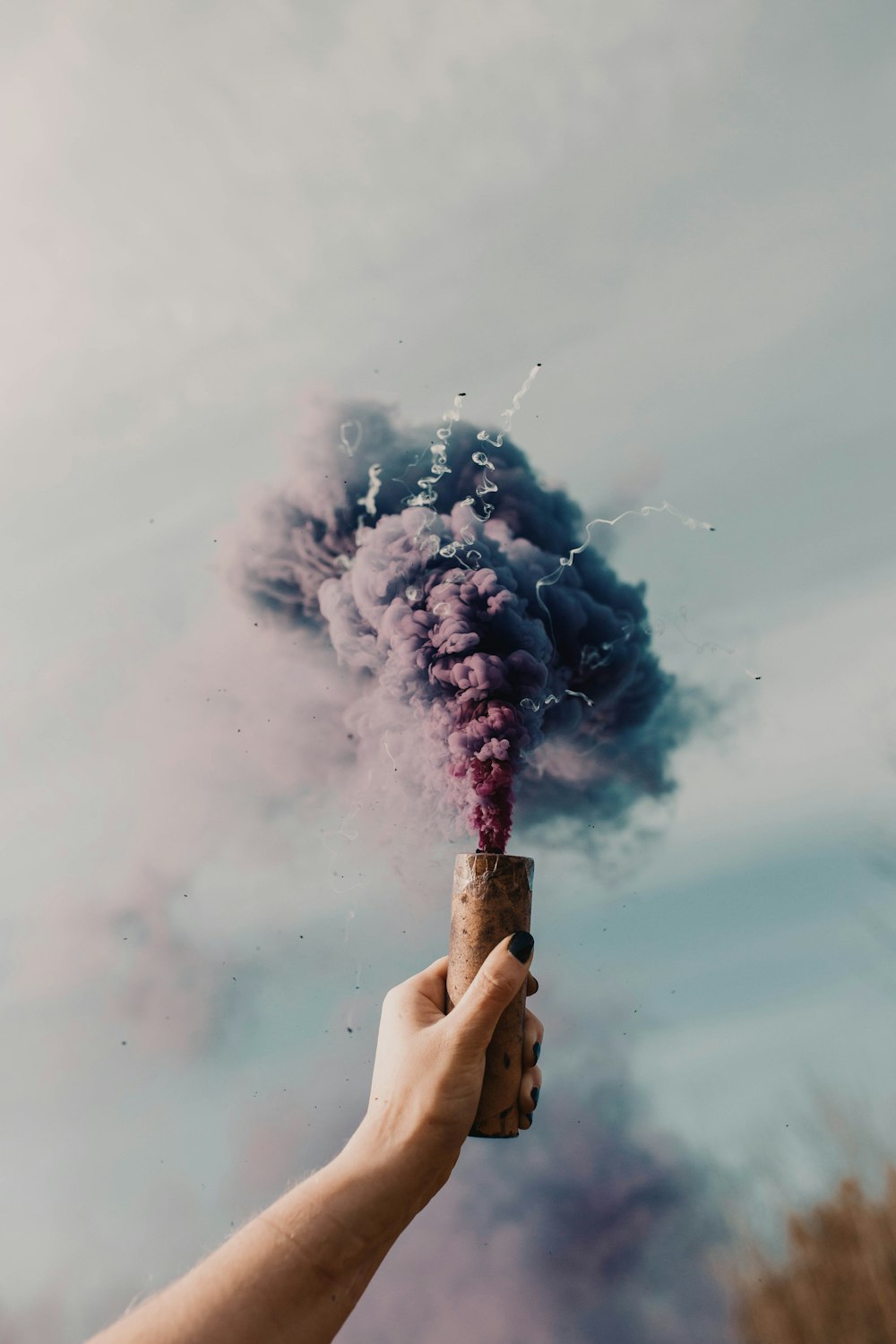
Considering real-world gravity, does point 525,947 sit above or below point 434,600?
below

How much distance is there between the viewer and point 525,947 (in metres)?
6.00

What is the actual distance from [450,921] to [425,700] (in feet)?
22.2

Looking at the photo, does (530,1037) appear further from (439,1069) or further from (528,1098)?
(439,1069)

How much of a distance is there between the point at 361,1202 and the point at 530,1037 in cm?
238

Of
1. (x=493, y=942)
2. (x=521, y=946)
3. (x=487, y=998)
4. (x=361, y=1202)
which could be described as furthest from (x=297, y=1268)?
(x=493, y=942)

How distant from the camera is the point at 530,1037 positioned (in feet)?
21.0

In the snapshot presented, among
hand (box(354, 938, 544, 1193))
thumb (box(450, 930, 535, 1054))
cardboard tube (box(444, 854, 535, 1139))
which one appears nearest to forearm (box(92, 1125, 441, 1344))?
hand (box(354, 938, 544, 1193))

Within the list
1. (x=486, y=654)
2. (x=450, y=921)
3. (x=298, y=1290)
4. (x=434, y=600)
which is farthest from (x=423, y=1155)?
(x=434, y=600)

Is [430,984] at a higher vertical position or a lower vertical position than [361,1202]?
higher

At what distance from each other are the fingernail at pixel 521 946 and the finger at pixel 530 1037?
870mm

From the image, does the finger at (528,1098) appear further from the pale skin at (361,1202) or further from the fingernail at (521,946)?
the fingernail at (521,946)

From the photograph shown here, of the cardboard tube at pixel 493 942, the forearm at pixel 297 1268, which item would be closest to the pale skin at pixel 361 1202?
the forearm at pixel 297 1268

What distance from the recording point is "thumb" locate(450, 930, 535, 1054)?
5.37 m

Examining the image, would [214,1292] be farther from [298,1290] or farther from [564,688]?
[564,688]
